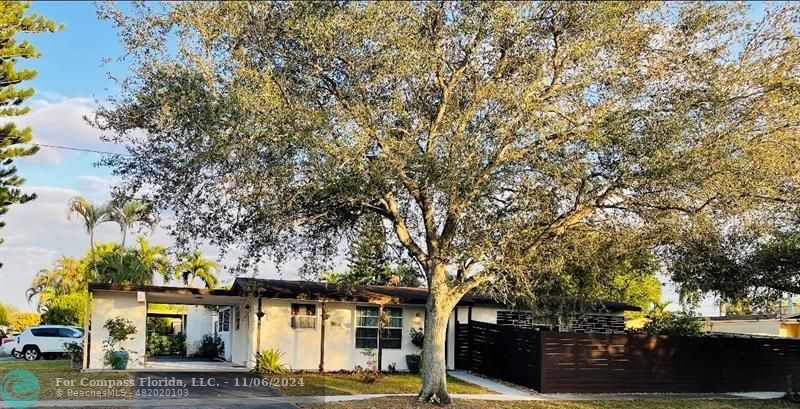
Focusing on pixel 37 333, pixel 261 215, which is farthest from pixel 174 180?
pixel 37 333

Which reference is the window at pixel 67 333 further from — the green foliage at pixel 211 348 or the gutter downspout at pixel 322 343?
the gutter downspout at pixel 322 343

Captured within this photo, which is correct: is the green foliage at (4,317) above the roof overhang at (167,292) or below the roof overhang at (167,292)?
below

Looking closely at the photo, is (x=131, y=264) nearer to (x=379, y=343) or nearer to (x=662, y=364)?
(x=379, y=343)

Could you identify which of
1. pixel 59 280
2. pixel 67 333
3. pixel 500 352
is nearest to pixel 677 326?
pixel 500 352

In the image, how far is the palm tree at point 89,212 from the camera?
33156 millimetres

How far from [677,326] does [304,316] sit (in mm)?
11572

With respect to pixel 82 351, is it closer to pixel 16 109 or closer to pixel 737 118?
pixel 16 109

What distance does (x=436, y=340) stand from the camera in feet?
47.8

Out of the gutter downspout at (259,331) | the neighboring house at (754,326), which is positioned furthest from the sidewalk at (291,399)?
the neighboring house at (754,326)

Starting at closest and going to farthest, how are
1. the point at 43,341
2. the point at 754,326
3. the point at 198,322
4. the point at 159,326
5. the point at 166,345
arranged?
the point at 43,341 → the point at 166,345 → the point at 198,322 → the point at 159,326 → the point at 754,326

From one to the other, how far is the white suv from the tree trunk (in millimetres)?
17429

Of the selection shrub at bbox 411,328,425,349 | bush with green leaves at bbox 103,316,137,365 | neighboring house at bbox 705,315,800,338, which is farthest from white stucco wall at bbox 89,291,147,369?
neighboring house at bbox 705,315,800,338

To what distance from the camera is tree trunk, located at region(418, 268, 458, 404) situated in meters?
14.4

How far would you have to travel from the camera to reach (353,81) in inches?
478
